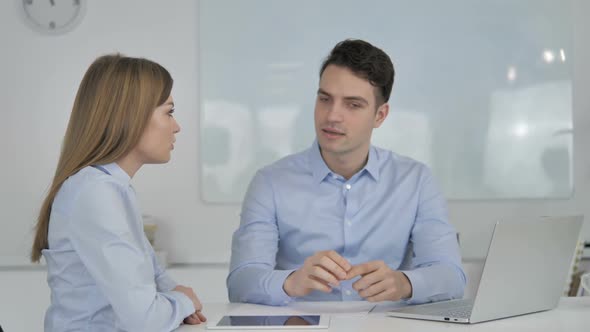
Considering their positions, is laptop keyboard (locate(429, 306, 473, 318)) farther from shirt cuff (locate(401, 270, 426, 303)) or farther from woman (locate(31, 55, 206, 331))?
woman (locate(31, 55, 206, 331))

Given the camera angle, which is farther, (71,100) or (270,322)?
(71,100)

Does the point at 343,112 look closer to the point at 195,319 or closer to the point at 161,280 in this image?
the point at 161,280

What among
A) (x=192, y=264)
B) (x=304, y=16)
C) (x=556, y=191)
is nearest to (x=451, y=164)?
(x=556, y=191)

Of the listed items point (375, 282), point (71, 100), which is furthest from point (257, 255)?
point (71, 100)

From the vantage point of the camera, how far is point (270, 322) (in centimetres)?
188

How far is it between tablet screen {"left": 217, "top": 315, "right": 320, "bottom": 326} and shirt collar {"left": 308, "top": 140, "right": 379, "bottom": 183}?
2.50ft

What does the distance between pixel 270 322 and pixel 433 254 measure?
0.76 metres

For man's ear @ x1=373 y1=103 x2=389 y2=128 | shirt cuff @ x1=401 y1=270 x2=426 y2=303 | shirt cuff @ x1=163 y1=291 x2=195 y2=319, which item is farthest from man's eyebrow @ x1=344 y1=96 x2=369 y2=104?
shirt cuff @ x1=163 y1=291 x2=195 y2=319

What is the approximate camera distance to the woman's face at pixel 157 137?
1947mm

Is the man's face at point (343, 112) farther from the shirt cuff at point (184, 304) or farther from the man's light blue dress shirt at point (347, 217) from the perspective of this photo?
the shirt cuff at point (184, 304)

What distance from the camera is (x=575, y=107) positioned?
162 inches

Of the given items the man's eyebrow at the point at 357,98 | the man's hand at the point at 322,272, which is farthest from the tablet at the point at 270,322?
the man's eyebrow at the point at 357,98

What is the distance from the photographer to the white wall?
407 cm

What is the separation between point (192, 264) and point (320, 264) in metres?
2.15
